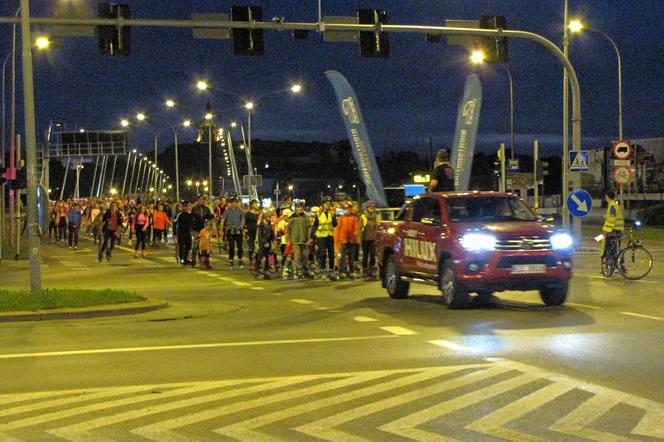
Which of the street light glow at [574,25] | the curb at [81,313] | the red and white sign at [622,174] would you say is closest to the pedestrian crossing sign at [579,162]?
the red and white sign at [622,174]

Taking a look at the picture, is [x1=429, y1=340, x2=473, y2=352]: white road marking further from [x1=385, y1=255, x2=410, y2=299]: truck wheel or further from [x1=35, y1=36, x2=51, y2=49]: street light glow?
[x1=35, y1=36, x2=51, y2=49]: street light glow

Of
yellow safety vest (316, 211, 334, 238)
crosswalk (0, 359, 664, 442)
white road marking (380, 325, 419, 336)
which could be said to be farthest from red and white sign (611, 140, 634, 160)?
crosswalk (0, 359, 664, 442)

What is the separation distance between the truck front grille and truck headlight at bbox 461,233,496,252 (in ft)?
0.30

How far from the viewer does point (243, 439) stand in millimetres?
6770

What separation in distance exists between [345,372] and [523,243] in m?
6.08

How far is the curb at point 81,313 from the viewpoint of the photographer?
14578 millimetres

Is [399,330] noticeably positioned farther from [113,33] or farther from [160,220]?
[160,220]

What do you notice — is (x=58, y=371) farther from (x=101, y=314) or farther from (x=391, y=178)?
(x=391, y=178)

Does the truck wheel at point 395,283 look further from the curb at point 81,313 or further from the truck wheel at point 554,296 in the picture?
the curb at point 81,313

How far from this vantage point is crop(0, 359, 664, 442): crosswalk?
6.92 meters

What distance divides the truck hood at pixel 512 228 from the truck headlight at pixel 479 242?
0.09 metres

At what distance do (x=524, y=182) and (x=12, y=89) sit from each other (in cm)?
2454

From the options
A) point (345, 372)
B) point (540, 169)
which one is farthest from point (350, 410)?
point (540, 169)

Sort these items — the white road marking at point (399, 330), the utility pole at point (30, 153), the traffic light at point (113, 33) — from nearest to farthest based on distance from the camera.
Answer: the white road marking at point (399, 330) → the utility pole at point (30, 153) → the traffic light at point (113, 33)
